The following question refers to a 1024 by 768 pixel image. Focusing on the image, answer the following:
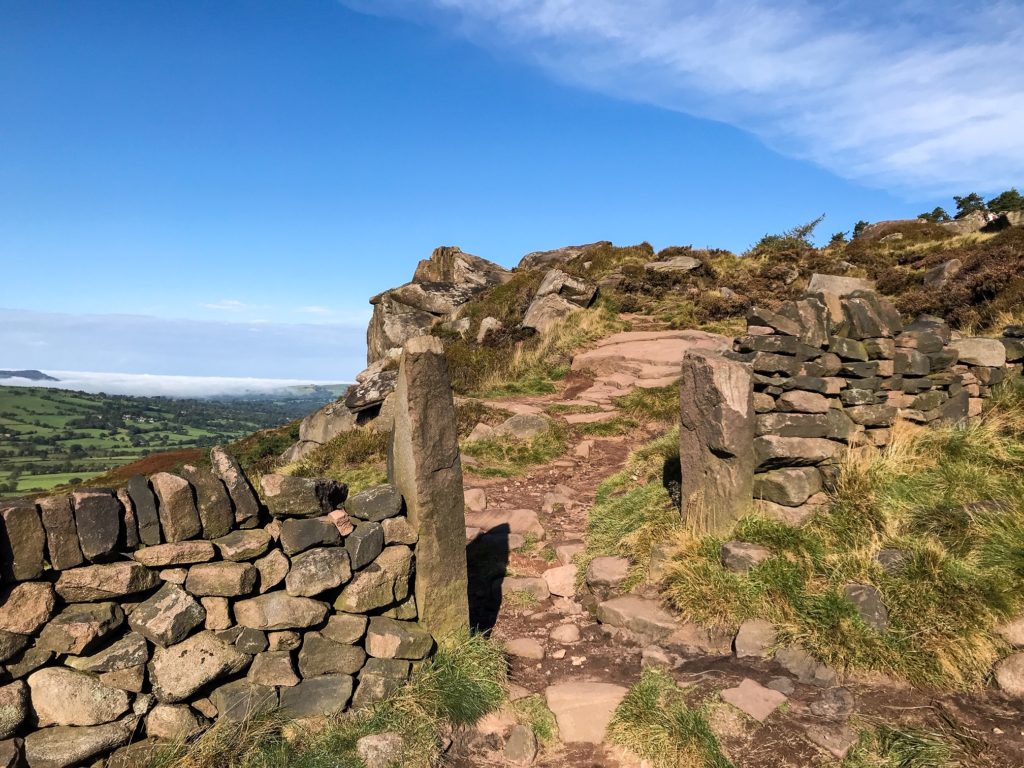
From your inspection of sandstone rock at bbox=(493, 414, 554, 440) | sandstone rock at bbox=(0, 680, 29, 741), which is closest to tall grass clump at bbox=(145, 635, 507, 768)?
sandstone rock at bbox=(0, 680, 29, 741)

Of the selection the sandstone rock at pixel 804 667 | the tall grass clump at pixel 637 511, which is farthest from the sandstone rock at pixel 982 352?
the sandstone rock at pixel 804 667

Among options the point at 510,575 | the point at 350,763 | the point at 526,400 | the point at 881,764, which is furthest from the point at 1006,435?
the point at 526,400

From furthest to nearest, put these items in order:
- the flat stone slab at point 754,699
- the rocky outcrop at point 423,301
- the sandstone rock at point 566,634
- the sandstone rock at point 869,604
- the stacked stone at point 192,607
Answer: the rocky outcrop at point 423,301 < the sandstone rock at point 566,634 < the sandstone rock at point 869,604 < the flat stone slab at point 754,699 < the stacked stone at point 192,607

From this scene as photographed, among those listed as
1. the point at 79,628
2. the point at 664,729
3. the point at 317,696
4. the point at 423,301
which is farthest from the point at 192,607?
the point at 423,301

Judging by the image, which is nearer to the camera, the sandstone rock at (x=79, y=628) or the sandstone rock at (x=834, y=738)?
the sandstone rock at (x=79, y=628)

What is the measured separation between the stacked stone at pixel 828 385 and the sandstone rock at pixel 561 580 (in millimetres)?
2261

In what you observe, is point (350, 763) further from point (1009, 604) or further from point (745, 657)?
point (1009, 604)

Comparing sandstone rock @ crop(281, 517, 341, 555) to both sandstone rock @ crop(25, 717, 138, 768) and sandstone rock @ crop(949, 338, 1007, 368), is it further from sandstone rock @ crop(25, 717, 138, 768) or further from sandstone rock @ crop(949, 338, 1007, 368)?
sandstone rock @ crop(949, 338, 1007, 368)

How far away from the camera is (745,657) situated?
214 inches

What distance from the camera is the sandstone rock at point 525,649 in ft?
19.6

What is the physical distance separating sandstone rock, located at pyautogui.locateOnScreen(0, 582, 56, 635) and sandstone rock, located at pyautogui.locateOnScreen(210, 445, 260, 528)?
3.70ft

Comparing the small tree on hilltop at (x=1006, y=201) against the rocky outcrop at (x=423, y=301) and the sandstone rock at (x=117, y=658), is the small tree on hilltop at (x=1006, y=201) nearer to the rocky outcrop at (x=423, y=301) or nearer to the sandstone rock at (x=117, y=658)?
the rocky outcrop at (x=423, y=301)

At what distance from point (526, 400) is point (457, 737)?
10.6 m

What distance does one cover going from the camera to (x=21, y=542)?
12.0 ft
